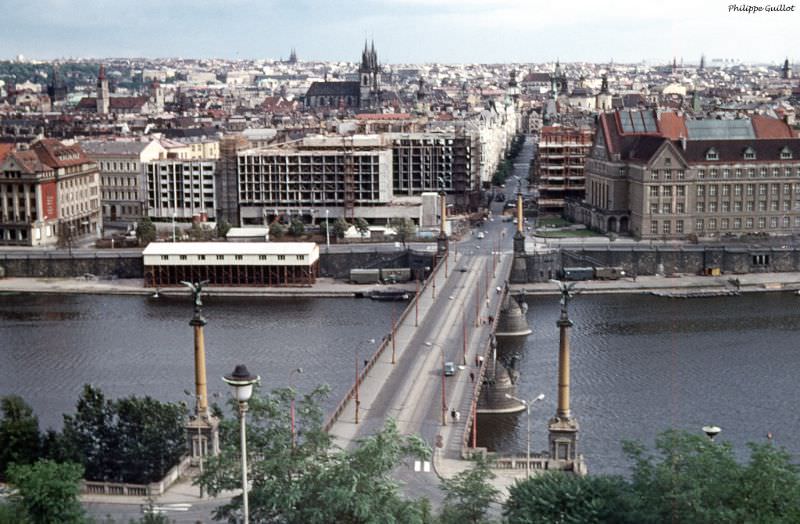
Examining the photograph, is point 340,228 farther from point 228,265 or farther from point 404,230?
point 228,265

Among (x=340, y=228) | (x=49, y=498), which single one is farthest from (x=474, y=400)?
(x=340, y=228)

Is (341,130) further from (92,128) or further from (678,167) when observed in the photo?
(678,167)

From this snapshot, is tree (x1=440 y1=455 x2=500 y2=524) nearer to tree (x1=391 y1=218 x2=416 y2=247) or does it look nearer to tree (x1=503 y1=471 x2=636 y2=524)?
tree (x1=503 y1=471 x2=636 y2=524)

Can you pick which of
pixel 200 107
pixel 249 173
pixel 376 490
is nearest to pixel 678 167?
pixel 249 173

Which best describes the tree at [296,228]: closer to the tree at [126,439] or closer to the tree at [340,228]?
the tree at [340,228]

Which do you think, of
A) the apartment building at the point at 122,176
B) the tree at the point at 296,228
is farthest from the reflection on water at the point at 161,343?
the apartment building at the point at 122,176
